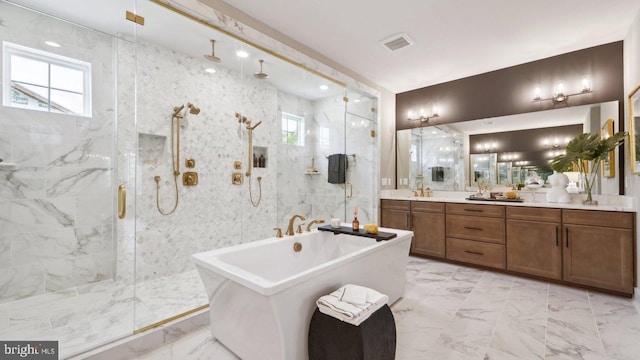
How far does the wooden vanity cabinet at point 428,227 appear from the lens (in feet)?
12.4

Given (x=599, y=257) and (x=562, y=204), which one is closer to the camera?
(x=599, y=257)

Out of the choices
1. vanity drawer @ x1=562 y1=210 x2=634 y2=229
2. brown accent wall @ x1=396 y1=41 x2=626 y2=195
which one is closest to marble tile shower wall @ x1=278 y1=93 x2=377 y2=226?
brown accent wall @ x1=396 y1=41 x2=626 y2=195

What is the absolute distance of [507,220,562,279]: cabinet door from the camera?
297 centimetres

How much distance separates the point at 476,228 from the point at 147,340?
3.57 metres

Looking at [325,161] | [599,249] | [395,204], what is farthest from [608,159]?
[325,161]

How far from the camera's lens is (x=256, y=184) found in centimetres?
331

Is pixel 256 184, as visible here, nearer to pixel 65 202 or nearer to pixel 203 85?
pixel 203 85

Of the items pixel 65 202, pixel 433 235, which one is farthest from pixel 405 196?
pixel 65 202

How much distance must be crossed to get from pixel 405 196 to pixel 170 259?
3406 mm

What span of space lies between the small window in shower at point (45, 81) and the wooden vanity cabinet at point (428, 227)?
4107mm

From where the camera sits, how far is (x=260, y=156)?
333cm

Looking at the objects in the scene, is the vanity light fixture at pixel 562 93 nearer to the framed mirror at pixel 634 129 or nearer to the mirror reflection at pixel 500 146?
the mirror reflection at pixel 500 146

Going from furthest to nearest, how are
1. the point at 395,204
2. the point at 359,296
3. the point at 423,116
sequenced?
the point at 423,116 < the point at 395,204 < the point at 359,296

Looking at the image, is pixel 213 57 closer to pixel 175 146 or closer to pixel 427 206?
pixel 175 146
